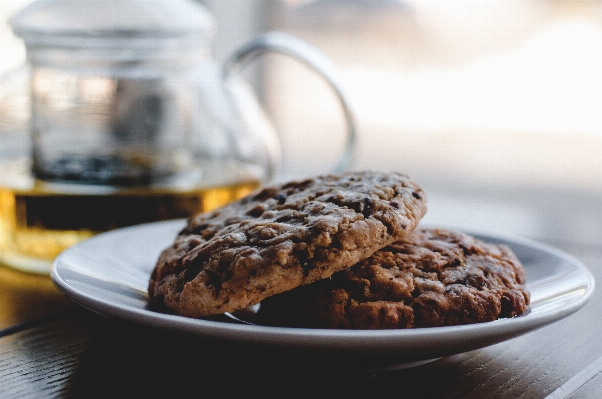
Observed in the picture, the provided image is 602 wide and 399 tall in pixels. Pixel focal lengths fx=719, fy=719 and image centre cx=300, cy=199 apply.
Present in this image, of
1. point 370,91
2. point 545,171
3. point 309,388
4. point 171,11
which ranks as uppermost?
point 171,11

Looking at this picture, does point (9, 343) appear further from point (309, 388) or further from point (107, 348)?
point (309, 388)

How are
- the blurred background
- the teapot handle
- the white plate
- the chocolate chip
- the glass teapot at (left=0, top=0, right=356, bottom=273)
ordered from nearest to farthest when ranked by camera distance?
the white plate
the chocolate chip
the glass teapot at (left=0, top=0, right=356, bottom=273)
the teapot handle
the blurred background

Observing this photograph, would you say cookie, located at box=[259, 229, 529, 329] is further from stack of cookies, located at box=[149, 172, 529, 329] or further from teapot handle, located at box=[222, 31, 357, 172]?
teapot handle, located at box=[222, 31, 357, 172]

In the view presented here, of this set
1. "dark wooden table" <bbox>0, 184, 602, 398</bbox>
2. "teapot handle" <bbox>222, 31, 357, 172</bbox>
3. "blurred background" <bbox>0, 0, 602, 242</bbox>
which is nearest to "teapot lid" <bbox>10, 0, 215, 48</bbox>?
"teapot handle" <bbox>222, 31, 357, 172</bbox>

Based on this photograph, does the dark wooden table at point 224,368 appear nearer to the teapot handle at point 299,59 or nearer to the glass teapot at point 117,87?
the glass teapot at point 117,87

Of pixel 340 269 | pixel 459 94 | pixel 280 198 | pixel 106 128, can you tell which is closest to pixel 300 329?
pixel 340 269

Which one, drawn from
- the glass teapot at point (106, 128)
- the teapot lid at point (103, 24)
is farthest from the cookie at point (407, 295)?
the teapot lid at point (103, 24)

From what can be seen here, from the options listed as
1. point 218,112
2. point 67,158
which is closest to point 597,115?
point 218,112
